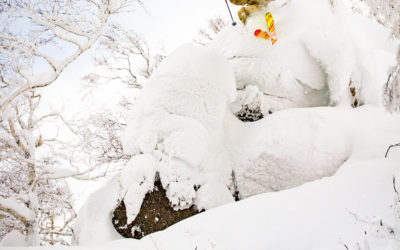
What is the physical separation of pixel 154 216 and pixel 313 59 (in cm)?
493

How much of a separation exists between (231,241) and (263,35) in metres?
4.93

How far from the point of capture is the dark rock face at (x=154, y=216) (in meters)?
3.69

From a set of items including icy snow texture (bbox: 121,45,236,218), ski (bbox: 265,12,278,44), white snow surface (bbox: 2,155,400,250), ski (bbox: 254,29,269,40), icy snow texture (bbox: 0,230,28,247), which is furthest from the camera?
ski (bbox: 254,29,269,40)

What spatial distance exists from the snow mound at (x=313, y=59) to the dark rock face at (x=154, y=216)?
289 cm

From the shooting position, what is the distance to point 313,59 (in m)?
5.54

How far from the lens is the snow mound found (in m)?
5.15

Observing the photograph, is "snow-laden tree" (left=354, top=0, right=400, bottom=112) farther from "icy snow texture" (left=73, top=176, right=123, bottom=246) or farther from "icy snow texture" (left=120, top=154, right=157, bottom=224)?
"icy snow texture" (left=73, top=176, right=123, bottom=246)

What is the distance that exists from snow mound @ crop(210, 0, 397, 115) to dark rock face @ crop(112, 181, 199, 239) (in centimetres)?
289

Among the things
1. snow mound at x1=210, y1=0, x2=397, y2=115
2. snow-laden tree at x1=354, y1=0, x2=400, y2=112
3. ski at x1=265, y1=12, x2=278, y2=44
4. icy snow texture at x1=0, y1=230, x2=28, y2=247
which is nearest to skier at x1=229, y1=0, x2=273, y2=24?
snow mound at x1=210, y1=0, x2=397, y2=115

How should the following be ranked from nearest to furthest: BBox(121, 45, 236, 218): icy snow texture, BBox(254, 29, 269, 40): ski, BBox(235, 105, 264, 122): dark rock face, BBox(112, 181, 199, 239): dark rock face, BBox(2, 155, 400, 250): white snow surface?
BBox(2, 155, 400, 250): white snow surface
BBox(112, 181, 199, 239): dark rock face
BBox(121, 45, 236, 218): icy snow texture
BBox(235, 105, 264, 122): dark rock face
BBox(254, 29, 269, 40): ski

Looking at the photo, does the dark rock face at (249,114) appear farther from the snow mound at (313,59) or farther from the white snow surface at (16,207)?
the white snow surface at (16,207)

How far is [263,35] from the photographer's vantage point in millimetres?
5684

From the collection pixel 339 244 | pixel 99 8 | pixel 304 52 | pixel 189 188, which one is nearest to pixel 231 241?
pixel 339 244

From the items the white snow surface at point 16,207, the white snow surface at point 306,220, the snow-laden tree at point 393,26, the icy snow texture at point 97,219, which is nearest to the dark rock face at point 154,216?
the icy snow texture at point 97,219
